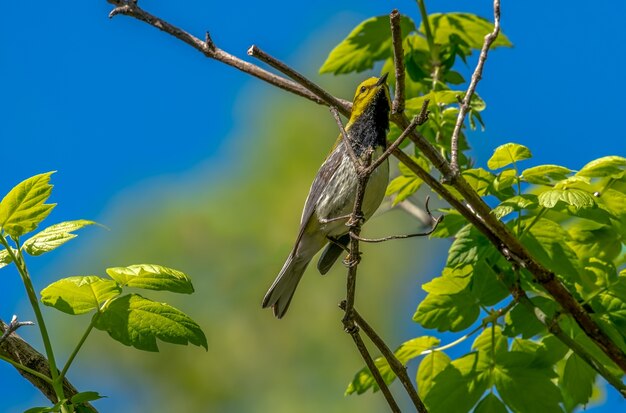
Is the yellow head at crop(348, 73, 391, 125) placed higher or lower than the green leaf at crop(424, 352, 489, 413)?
higher

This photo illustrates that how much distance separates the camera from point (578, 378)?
8.55 feet

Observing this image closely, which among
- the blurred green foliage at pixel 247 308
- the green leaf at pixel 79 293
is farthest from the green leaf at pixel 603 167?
the blurred green foliage at pixel 247 308

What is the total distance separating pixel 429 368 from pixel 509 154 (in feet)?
2.35

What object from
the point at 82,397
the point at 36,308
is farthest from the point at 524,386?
the point at 36,308

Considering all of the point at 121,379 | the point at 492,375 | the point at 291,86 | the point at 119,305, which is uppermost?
the point at 121,379

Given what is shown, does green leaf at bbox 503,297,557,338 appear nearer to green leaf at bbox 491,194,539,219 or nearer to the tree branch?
green leaf at bbox 491,194,539,219

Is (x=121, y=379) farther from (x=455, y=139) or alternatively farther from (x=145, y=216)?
(x=455, y=139)

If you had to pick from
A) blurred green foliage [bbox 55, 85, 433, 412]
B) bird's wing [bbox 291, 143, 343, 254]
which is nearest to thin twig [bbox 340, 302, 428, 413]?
bird's wing [bbox 291, 143, 343, 254]

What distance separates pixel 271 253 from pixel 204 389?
1.45 meters

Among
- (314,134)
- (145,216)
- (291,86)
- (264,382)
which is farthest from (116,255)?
(291,86)

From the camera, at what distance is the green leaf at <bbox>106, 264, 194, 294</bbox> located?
1902 mm

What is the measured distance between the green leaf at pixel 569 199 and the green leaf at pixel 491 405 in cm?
61

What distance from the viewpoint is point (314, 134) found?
9844 millimetres

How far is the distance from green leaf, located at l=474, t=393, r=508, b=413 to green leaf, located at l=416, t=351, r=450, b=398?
186 millimetres
